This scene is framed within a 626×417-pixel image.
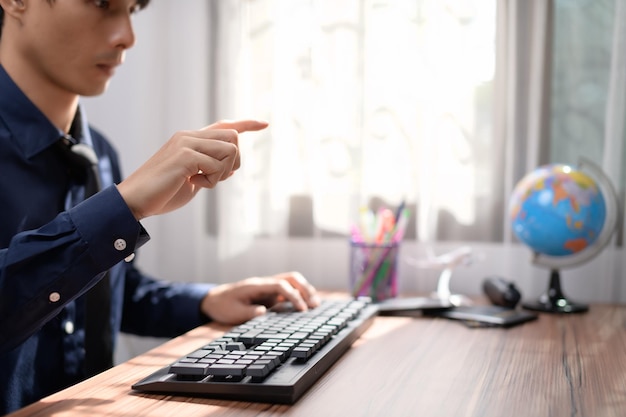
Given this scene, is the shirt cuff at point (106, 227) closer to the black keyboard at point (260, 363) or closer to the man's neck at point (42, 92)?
the black keyboard at point (260, 363)

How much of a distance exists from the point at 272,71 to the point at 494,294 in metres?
0.76

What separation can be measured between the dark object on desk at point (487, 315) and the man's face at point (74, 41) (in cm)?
70

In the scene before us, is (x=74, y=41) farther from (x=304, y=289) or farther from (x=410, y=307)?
(x=410, y=307)

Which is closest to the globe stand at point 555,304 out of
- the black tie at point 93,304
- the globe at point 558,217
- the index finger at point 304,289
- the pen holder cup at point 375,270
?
the globe at point 558,217

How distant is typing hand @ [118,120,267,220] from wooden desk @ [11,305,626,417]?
21 cm

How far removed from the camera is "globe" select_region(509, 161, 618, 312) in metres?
1.31

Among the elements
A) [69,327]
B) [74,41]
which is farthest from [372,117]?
[69,327]

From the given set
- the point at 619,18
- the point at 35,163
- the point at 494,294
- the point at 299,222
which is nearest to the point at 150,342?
the point at 299,222

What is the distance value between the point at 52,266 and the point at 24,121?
0.43 meters

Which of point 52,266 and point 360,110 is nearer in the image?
point 52,266

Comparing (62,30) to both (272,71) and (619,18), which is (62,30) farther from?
(619,18)

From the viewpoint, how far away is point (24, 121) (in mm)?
1166

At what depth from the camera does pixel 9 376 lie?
107 centimetres

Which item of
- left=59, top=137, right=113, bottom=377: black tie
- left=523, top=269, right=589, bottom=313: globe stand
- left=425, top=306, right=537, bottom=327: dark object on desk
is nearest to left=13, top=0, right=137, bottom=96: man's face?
left=59, top=137, right=113, bottom=377: black tie
